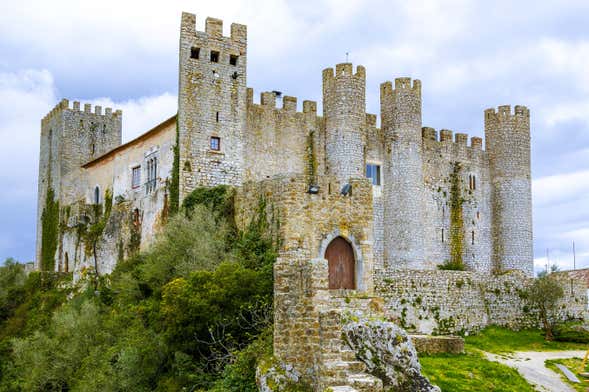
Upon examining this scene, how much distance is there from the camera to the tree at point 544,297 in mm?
35750

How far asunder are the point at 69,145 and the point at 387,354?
3889 cm

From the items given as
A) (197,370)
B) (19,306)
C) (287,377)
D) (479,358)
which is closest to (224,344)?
(197,370)

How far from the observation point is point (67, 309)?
119 ft

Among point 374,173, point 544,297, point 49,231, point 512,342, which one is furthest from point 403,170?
point 49,231

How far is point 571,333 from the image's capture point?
35125 millimetres

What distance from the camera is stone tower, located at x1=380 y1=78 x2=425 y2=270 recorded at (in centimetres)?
4153

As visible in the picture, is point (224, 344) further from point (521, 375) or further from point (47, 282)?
point (47, 282)

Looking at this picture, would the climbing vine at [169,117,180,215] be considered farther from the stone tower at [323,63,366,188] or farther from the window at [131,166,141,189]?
the stone tower at [323,63,366,188]

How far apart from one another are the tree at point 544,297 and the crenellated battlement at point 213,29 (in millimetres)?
17343

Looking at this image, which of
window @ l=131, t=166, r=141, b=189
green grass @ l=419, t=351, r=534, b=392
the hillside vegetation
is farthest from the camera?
window @ l=131, t=166, r=141, b=189

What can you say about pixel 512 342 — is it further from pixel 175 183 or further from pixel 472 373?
pixel 175 183

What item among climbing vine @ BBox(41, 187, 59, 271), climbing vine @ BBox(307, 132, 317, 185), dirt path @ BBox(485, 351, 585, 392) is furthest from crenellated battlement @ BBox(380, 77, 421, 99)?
climbing vine @ BBox(41, 187, 59, 271)

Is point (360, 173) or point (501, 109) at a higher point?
point (501, 109)

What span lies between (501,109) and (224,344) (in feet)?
94.0
